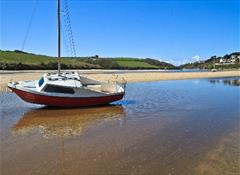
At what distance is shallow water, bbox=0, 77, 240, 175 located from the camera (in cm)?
780

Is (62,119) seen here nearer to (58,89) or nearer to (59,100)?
(59,100)

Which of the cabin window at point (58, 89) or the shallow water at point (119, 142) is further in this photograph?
the cabin window at point (58, 89)

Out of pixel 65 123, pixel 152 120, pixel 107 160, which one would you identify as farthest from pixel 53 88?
pixel 107 160

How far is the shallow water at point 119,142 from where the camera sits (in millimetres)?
7797

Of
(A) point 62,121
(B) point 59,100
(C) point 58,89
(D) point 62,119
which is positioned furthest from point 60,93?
(A) point 62,121

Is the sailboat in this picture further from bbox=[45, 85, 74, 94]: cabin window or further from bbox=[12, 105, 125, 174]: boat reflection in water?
bbox=[12, 105, 125, 174]: boat reflection in water

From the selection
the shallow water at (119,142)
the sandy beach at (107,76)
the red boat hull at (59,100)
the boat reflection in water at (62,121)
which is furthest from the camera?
the sandy beach at (107,76)

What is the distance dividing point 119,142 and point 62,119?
5391 millimetres

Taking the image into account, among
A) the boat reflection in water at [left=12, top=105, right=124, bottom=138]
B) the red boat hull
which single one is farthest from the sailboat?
the boat reflection in water at [left=12, top=105, right=124, bottom=138]

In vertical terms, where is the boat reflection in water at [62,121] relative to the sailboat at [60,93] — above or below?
below

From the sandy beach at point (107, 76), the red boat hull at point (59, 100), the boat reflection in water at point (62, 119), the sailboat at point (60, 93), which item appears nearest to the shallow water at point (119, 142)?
the boat reflection in water at point (62, 119)

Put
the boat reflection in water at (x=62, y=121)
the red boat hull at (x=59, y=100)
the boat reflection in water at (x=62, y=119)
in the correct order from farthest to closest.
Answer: the red boat hull at (x=59, y=100) < the boat reflection in water at (x=62, y=119) < the boat reflection in water at (x=62, y=121)

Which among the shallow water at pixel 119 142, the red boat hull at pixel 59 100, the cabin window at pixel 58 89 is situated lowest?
the shallow water at pixel 119 142

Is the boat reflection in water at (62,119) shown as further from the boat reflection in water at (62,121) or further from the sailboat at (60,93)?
the sailboat at (60,93)
